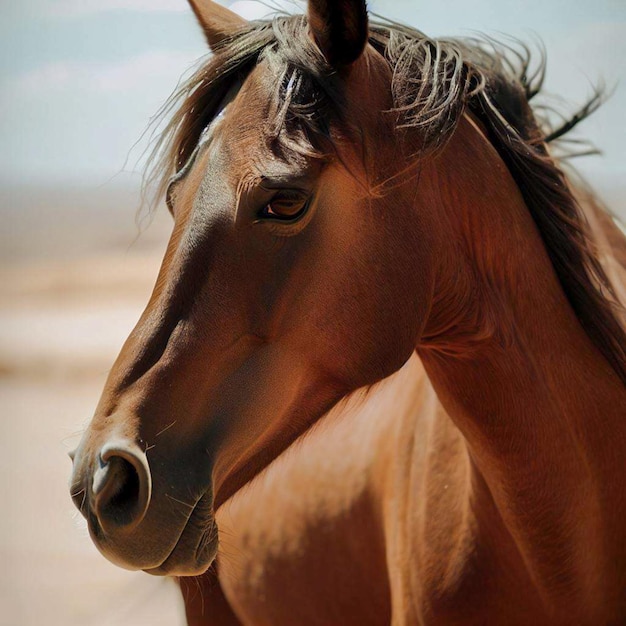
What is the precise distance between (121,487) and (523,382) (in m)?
0.80

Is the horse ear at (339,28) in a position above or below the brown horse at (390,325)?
above

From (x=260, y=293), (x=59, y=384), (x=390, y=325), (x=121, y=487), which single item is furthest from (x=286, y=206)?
(x=59, y=384)

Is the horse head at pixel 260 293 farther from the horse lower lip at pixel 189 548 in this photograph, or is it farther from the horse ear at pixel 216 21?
the horse ear at pixel 216 21

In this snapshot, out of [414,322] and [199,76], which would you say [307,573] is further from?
[199,76]

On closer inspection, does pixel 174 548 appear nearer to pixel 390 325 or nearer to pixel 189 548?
pixel 189 548

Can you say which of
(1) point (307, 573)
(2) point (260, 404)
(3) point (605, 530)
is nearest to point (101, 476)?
(2) point (260, 404)

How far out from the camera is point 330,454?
2.24 metres

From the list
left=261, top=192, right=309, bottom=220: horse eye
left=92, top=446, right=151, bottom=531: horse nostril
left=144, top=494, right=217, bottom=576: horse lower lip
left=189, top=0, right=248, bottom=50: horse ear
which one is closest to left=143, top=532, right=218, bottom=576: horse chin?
left=144, top=494, right=217, bottom=576: horse lower lip

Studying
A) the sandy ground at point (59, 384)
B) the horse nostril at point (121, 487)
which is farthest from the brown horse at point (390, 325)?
the sandy ground at point (59, 384)

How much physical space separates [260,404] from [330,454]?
100 cm

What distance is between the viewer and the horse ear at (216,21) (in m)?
1.61

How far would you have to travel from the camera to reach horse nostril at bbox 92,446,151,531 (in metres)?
1.11

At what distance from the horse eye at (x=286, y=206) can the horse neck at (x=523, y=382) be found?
0.30 m

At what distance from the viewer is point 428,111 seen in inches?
53.6
